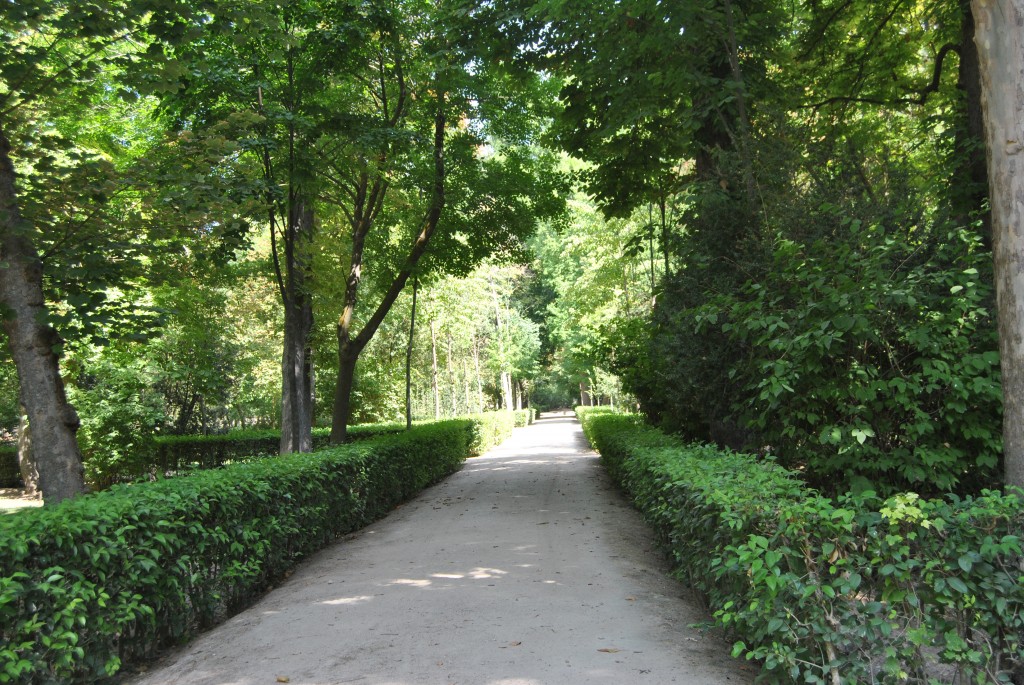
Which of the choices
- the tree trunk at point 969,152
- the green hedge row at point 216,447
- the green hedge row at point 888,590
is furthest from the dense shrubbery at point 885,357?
the green hedge row at point 216,447

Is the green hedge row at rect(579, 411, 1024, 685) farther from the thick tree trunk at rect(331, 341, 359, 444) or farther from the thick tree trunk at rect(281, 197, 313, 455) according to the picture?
the thick tree trunk at rect(331, 341, 359, 444)

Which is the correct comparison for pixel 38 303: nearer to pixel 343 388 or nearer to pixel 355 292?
pixel 355 292

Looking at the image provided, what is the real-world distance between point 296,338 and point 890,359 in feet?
33.7

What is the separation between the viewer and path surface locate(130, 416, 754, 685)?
188 inches

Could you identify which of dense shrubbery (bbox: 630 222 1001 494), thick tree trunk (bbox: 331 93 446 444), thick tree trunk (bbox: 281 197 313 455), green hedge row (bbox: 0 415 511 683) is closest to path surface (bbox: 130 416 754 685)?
green hedge row (bbox: 0 415 511 683)

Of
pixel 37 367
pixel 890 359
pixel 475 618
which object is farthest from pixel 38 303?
pixel 890 359

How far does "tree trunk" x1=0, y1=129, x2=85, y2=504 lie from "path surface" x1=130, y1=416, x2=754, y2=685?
2093 mm

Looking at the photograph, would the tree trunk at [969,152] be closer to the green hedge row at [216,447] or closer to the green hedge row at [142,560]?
the green hedge row at [142,560]

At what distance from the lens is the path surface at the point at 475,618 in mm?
4766

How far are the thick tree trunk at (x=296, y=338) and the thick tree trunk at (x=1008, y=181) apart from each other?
10132 millimetres

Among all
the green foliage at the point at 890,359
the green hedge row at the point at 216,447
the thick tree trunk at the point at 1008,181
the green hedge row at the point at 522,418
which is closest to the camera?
the thick tree trunk at the point at 1008,181

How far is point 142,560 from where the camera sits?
16.0 ft

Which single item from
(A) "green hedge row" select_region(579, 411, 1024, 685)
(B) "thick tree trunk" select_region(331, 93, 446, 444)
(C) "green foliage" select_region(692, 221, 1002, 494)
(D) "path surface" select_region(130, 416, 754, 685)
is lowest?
(D) "path surface" select_region(130, 416, 754, 685)

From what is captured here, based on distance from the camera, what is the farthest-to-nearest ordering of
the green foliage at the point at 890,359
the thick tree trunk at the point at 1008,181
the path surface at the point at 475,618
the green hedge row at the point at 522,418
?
the green hedge row at the point at 522,418
the green foliage at the point at 890,359
the path surface at the point at 475,618
the thick tree trunk at the point at 1008,181
